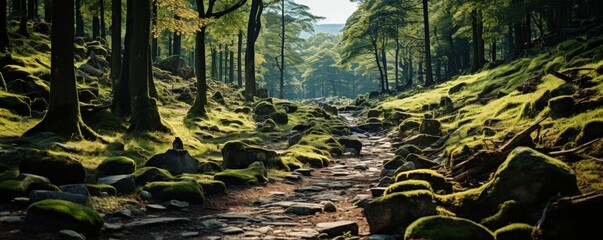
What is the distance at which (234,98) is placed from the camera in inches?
1384

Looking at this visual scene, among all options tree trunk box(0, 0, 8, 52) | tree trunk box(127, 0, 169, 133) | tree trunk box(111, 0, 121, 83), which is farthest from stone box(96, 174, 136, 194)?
tree trunk box(0, 0, 8, 52)

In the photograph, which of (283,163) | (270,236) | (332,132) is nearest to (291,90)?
(332,132)

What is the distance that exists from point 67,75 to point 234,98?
76.4ft

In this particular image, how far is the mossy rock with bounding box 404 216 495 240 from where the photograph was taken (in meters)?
5.06

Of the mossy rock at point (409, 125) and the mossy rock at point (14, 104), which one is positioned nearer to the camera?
the mossy rock at point (14, 104)

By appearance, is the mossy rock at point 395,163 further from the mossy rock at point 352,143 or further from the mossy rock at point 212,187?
the mossy rock at point 352,143

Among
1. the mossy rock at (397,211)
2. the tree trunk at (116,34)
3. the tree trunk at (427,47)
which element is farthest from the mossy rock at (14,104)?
the tree trunk at (427,47)

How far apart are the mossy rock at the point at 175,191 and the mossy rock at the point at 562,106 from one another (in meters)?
7.54

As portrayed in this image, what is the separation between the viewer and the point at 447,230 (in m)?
5.16

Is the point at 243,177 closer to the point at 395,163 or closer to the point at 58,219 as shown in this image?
the point at 395,163

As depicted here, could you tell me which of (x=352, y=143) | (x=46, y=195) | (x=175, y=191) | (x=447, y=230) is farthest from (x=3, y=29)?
(x=447, y=230)

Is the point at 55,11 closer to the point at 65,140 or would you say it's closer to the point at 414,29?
the point at 65,140

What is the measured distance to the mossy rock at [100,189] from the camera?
763 centimetres

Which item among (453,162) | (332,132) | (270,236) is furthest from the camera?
(332,132)
